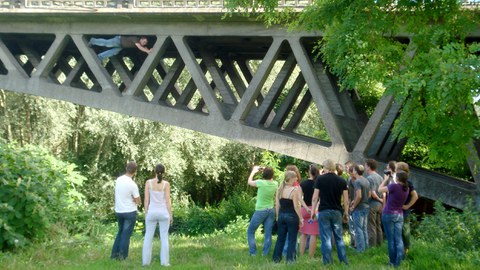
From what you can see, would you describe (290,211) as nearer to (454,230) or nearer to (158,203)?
(158,203)

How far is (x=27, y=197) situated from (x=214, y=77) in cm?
733

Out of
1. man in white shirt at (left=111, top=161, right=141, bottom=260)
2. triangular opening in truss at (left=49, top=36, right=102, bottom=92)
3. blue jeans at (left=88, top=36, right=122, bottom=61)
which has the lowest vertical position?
man in white shirt at (left=111, top=161, right=141, bottom=260)

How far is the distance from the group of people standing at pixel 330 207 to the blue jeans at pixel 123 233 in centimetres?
196

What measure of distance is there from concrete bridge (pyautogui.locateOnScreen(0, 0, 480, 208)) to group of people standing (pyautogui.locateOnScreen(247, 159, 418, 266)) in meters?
3.18

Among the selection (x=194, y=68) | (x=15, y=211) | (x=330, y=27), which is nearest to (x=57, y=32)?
(x=194, y=68)

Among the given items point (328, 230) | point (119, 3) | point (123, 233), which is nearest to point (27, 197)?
point (123, 233)

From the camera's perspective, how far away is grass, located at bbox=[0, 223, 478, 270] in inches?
383

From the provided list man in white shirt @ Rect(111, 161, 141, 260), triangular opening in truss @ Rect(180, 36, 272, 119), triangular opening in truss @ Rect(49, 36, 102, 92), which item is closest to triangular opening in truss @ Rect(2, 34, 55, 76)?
triangular opening in truss @ Rect(49, 36, 102, 92)

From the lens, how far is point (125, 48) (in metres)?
19.5

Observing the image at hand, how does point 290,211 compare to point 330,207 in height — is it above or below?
below

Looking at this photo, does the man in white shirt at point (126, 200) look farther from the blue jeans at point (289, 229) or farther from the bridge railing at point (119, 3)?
the bridge railing at point (119, 3)

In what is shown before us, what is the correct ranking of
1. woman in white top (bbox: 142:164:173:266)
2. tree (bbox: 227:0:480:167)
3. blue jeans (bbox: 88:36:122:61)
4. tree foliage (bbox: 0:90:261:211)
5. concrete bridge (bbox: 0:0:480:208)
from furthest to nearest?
tree foliage (bbox: 0:90:261:211) < blue jeans (bbox: 88:36:122:61) < concrete bridge (bbox: 0:0:480:208) < woman in white top (bbox: 142:164:173:266) < tree (bbox: 227:0:480:167)

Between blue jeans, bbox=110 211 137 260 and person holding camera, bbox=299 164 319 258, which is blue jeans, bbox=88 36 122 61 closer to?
blue jeans, bbox=110 211 137 260

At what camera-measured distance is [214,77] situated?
17672 millimetres
